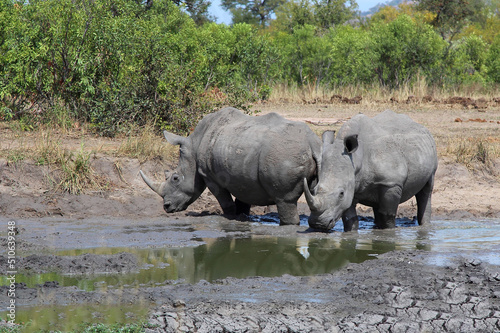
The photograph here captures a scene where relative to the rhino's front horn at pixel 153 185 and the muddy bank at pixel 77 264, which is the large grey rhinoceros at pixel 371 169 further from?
the rhino's front horn at pixel 153 185

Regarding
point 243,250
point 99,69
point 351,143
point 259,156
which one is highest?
point 99,69

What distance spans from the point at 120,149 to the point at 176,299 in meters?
5.98

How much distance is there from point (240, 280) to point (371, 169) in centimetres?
252

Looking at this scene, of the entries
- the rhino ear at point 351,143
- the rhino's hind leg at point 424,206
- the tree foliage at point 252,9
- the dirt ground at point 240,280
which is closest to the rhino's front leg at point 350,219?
the dirt ground at point 240,280

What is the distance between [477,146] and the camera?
38.3 ft

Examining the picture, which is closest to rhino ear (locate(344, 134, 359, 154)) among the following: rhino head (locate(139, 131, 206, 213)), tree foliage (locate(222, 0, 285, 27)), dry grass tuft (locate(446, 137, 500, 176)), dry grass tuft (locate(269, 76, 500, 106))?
rhino head (locate(139, 131, 206, 213))

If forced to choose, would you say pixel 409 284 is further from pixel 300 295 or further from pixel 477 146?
pixel 477 146

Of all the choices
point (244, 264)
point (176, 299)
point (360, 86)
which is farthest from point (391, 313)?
point (360, 86)

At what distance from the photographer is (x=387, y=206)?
8250mm

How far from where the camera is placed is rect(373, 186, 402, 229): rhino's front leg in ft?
26.6

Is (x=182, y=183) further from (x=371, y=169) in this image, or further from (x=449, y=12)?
(x=449, y=12)

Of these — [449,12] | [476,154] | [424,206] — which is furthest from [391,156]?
[449,12]

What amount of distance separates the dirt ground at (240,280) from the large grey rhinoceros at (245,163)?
362 mm

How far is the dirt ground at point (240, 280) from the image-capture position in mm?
5051
